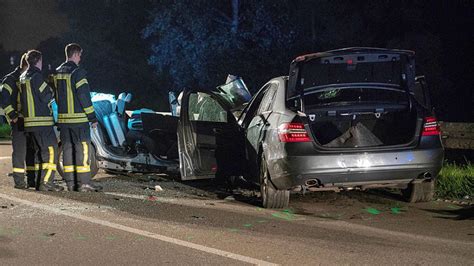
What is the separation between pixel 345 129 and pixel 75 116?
3673 mm

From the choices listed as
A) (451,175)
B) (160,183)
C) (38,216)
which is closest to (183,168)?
(160,183)

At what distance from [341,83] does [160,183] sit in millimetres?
4018

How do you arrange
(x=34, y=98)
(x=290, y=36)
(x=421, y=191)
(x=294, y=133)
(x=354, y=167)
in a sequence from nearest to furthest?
(x=354, y=167), (x=294, y=133), (x=421, y=191), (x=34, y=98), (x=290, y=36)

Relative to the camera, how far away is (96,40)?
52.5 meters

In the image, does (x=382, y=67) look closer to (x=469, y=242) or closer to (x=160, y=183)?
(x=469, y=242)

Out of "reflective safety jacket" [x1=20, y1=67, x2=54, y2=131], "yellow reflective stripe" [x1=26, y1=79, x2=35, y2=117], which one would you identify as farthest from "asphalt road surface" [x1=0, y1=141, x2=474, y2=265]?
"yellow reflective stripe" [x1=26, y1=79, x2=35, y2=117]

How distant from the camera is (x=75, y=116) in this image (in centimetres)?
1047

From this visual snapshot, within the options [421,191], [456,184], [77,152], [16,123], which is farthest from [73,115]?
[456,184]

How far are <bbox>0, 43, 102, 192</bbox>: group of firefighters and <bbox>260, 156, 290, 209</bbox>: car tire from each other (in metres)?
2.76

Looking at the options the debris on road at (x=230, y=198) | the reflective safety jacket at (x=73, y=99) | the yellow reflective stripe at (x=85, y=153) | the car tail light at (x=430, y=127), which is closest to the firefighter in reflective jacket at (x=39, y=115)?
the reflective safety jacket at (x=73, y=99)

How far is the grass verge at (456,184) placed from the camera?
9.57 metres

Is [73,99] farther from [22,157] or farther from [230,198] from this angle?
[230,198]

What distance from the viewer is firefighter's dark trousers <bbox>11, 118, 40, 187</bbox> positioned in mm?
10875

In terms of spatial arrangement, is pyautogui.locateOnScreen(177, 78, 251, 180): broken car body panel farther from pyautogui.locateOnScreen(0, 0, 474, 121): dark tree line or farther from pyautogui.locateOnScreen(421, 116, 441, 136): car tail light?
pyautogui.locateOnScreen(0, 0, 474, 121): dark tree line
